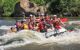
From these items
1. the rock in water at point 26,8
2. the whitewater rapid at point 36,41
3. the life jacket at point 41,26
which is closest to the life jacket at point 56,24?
the whitewater rapid at point 36,41

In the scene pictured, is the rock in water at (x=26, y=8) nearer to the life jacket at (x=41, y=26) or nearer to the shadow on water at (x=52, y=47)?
the life jacket at (x=41, y=26)

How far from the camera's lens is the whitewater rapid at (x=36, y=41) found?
2045cm

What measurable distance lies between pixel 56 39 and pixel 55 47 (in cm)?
315

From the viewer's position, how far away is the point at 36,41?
22.7 metres

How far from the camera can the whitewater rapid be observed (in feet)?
67.1

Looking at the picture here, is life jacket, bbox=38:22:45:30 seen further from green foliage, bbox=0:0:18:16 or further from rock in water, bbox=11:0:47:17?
green foliage, bbox=0:0:18:16

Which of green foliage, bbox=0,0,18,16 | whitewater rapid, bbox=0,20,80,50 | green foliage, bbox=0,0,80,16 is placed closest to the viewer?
whitewater rapid, bbox=0,20,80,50

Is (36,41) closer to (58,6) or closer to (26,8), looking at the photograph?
(26,8)

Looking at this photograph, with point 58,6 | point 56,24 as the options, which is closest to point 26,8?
point 58,6

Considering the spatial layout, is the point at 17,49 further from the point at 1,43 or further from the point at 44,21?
the point at 44,21

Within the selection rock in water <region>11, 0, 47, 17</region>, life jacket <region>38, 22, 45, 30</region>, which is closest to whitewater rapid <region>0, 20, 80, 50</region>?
life jacket <region>38, 22, 45, 30</region>

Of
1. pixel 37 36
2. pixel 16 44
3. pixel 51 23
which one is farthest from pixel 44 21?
pixel 16 44

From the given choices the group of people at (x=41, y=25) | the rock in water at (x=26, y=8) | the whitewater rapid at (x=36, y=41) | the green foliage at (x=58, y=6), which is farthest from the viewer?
the rock in water at (x=26, y=8)

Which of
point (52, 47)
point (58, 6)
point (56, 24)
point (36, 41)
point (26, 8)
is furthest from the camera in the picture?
point (58, 6)
